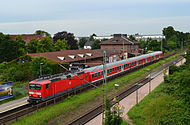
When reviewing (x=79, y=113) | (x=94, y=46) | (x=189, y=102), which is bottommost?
(x=79, y=113)

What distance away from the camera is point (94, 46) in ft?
306

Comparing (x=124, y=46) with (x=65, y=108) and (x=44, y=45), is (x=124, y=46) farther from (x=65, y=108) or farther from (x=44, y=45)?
(x=65, y=108)

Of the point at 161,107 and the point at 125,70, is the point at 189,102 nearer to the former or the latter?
the point at 161,107

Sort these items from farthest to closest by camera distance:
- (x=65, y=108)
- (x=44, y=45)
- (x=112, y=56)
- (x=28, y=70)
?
(x=112, y=56), (x=44, y=45), (x=28, y=70), (x=65, y=108)

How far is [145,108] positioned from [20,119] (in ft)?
46.7

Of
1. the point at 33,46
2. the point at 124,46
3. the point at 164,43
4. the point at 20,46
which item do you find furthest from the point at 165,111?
the point at 164,43

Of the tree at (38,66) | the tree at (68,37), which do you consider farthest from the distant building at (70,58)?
the tree at (68,37)

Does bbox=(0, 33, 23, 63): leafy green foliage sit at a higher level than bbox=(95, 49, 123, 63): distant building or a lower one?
higher

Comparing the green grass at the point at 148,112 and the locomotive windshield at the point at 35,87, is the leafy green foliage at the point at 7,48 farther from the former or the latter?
the green grass at the point at 148,112

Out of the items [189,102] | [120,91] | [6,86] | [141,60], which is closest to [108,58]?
[141,60]

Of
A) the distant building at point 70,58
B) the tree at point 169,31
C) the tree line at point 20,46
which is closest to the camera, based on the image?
the distant building at point 70,58

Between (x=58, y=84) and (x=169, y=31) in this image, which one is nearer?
(x=58, y=84)

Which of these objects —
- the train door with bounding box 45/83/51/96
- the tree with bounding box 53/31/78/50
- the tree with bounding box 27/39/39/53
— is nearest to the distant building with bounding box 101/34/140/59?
the tree with bounding box 53/31/78/50

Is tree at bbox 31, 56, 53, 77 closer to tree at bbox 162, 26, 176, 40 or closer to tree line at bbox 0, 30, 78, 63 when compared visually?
tree line at bbox 0, 30, 78, 63
